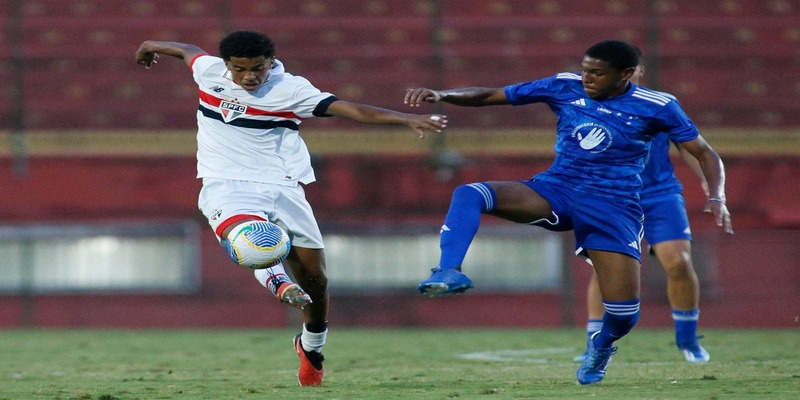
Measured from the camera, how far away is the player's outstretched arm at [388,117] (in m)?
5.69

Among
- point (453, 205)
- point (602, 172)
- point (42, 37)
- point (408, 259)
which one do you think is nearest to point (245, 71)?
point (453, 205)

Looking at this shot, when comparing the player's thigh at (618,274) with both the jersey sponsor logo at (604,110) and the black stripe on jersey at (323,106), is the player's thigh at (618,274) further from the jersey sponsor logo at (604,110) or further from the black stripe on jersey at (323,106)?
the black stripe on jersey at (323,106)

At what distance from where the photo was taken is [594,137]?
20.1 ft

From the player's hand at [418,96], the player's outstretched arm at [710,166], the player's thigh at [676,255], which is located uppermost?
the player's hand at [418,96]

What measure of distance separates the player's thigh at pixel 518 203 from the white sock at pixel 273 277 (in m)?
1.16

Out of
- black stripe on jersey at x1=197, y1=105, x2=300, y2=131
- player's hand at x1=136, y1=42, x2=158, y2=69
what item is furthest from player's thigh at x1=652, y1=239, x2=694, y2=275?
player's hand at x1=136, y1=42, x2=158, y2=69

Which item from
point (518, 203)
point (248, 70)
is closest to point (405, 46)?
point (248, 70)

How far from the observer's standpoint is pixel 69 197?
534 inches

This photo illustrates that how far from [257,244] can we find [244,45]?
100 cm

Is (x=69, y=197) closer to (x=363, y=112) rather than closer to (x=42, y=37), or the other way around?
(x=42, y=37)

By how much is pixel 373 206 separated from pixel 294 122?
7.11m

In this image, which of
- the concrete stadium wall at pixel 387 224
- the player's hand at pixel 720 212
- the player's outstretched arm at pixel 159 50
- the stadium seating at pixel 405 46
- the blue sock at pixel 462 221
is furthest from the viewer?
the stadium seating at pixel 405 46

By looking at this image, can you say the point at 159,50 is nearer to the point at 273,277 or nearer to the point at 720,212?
the point at 273,277

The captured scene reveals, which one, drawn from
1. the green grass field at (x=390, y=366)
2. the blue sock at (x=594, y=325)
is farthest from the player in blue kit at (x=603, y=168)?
the blue sock at (x=594, y=325)
